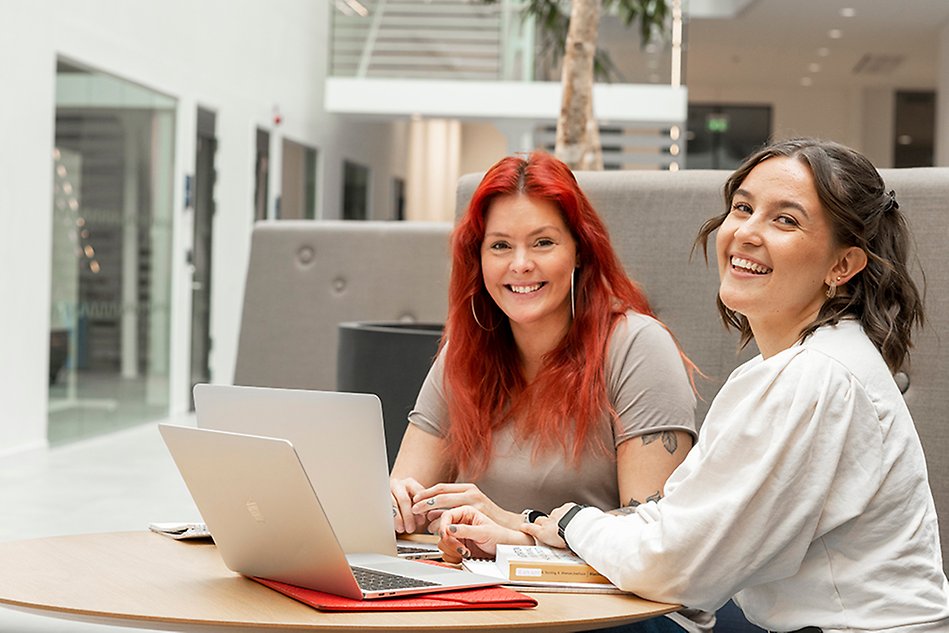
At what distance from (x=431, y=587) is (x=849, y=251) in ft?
2.35

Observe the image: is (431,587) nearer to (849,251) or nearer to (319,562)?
(319,562)

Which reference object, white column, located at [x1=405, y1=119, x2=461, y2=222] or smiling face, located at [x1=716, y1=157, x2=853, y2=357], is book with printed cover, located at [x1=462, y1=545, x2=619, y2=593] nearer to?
smiling face, located at [x1=716, y1=157, x2=853, y2=357]

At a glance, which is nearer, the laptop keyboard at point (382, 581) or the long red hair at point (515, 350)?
the laptop keyboard at point (382, 581)

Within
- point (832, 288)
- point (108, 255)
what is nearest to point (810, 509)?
point (832, 288)

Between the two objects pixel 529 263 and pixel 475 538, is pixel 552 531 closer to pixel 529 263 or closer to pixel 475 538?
pixel 475 538

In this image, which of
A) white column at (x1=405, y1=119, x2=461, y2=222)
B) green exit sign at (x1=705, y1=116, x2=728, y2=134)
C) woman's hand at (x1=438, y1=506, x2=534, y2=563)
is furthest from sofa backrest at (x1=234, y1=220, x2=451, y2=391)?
green exit sign at (x1=705, y1=116, x2=728, y2=134)

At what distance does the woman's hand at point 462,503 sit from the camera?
2152mm

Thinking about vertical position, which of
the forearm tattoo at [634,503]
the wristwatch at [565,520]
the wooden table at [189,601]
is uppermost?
the wristwatch at [565,520]

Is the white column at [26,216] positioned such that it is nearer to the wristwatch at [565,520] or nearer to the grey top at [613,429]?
the grey top at [613,429]

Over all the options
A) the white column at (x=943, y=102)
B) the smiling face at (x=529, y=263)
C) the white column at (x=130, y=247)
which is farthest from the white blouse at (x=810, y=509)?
the white column at (x=943, y=102)

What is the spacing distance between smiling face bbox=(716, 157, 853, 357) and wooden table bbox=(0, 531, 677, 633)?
43cm

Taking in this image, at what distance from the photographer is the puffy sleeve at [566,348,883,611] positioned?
1.64 metres

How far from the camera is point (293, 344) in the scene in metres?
4.71

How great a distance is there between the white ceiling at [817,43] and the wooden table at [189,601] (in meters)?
11.1
